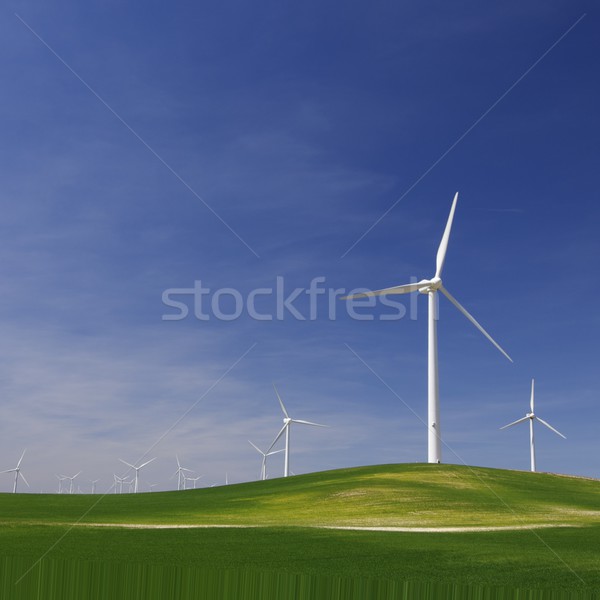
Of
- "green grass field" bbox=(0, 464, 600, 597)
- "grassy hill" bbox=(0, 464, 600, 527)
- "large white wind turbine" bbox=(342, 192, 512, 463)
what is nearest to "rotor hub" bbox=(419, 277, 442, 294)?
"large white wind turbine" bbox=(342, 192, 512, 463)

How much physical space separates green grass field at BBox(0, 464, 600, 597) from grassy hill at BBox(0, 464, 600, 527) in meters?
0.12

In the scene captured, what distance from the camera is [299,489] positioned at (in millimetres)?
56969

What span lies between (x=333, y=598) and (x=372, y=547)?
701 centimetres

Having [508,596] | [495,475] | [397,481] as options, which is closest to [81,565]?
[508,596]

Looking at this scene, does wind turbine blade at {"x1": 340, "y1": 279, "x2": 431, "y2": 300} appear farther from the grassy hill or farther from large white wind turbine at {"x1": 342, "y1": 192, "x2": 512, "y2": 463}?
the grassy hill

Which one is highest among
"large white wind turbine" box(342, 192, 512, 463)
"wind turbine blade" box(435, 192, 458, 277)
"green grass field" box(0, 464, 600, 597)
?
"wind turbine blade" box(435, 192, 458, 277)

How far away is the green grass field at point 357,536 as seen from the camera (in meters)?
18.8

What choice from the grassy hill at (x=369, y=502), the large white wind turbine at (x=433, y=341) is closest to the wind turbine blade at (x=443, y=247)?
the large white wind turbine at (x=433, y=341)

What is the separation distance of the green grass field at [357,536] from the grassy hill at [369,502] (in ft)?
0.41

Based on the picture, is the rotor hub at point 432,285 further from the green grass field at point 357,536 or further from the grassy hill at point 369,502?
the green grass field at point 357,536

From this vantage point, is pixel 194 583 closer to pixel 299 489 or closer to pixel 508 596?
pixel 508 596

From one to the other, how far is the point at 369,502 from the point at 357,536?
1912 cm

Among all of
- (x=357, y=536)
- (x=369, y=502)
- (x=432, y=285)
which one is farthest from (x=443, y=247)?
(x=357, y=536)

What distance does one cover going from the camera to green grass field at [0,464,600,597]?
1883 centimetres
